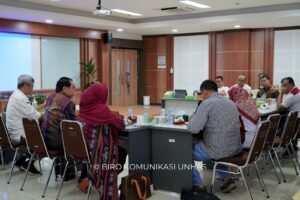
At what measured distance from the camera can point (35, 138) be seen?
4074 millimetres

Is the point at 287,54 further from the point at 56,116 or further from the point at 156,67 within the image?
the point at 56,116

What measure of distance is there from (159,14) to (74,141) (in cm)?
680

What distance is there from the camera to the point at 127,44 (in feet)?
39.7

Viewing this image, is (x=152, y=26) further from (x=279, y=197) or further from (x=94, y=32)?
(x=279, y=197)

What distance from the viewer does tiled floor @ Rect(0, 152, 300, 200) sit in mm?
3949

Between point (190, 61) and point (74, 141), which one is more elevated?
point (190, 61)

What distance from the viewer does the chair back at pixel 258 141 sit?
352 cm

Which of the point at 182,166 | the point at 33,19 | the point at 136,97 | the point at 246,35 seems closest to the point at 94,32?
the point at 33,19

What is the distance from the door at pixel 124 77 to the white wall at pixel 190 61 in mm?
1553

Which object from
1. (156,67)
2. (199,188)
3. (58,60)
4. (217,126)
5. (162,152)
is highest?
(58,60)

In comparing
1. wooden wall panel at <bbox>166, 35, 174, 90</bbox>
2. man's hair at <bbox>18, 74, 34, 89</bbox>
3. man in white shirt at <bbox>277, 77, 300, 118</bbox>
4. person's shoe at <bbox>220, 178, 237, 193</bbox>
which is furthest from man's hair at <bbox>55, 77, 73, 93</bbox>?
wooden wall panel at <bbox>166, 35, 174, 90</bbox>

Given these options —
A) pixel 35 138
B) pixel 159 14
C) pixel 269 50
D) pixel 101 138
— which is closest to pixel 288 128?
pixel 101 138

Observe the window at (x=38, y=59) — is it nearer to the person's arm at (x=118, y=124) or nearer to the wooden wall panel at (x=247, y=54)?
the wooden wall panel at (x=247, y=54)

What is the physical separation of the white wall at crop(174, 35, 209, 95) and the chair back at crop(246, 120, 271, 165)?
7.96 metres
